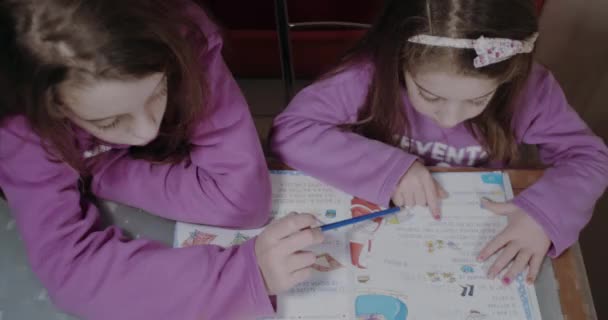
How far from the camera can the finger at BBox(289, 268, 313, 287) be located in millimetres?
681

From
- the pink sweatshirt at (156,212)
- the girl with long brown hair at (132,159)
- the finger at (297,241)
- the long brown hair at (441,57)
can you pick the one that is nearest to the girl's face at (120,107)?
the girl with long brown hair at (132,159)

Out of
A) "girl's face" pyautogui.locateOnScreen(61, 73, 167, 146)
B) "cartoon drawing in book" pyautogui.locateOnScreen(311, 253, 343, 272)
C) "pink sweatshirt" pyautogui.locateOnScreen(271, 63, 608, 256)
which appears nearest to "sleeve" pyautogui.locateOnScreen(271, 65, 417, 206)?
"pink sweatshirt" pyautogui.locateOnScreen(271, 63, 608, 256)

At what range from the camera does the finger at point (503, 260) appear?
73cm

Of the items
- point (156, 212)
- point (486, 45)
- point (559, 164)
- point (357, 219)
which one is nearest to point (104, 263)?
point (156, 212)

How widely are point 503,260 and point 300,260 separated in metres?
0.26

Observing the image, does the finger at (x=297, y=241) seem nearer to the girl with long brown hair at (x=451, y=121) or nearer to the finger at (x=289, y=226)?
the finger at (x=289, y=226)

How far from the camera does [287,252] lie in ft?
2.22

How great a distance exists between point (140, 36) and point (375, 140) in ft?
1.38

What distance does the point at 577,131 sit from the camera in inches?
34.0

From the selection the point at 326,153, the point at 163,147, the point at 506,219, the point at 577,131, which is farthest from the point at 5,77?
the point at 577,131

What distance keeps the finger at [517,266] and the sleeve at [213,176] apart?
0.32 m

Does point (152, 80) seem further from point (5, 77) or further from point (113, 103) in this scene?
point (5, 77)

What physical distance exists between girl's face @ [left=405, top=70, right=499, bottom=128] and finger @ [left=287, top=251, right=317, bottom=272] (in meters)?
0.27

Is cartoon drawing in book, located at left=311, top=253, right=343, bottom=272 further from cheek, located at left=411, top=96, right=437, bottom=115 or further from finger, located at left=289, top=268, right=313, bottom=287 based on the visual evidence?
cheek, located at left=411, top=96, right=437, bottom=115
